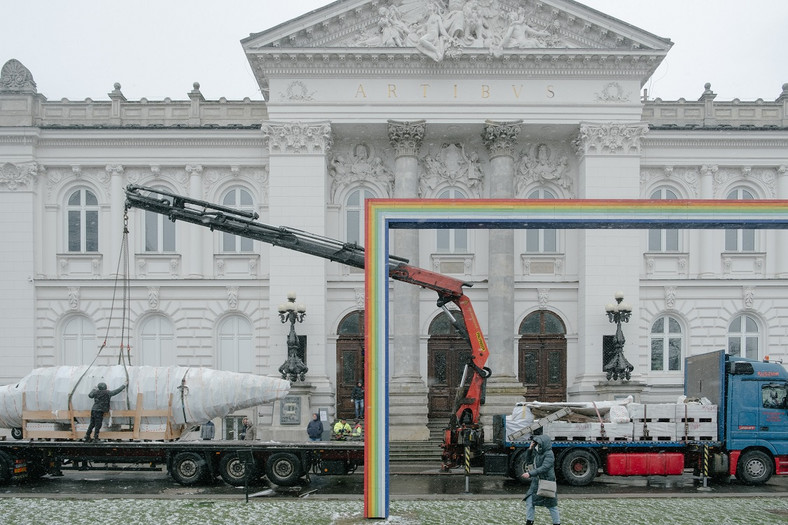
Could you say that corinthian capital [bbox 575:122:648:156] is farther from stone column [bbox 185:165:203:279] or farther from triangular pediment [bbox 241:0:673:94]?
stone column [bbox 185:165:203:279]

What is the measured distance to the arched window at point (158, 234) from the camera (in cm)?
3838

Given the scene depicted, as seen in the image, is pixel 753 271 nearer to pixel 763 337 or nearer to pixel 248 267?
pixel 763 337

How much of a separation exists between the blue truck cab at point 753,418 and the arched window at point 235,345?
20056 mm

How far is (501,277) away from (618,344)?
17.1 feet

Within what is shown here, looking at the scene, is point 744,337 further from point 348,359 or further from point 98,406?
point 98,406

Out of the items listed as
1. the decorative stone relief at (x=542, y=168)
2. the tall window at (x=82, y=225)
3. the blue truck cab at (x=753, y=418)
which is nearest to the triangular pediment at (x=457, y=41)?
the decorative stone relief at (x=542, y=168)

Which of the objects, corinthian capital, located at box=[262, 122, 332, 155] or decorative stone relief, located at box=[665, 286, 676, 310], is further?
decorative stone relief, located at box=[665, 286, 676, 310]

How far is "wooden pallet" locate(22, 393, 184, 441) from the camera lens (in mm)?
24391

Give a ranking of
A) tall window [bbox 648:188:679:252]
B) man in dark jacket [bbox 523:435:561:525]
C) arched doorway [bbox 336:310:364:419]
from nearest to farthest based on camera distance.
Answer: man in dark jacket [bbox 523:435:561:525] < arched doorway [bbox 336:310:364:419] < tall window [bbox 648:188:679:252]

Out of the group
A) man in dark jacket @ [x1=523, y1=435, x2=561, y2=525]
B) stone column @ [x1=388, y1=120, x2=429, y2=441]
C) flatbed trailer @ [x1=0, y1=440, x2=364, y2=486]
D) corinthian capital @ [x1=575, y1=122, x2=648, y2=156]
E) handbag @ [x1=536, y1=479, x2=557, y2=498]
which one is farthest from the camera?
corinthian capital @ [x1=575, y1=122, x2=648, y2=156]

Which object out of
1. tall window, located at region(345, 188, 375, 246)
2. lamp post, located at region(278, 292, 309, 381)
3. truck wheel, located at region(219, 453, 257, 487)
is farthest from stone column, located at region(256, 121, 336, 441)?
truck wheel, located at region(219, 453, 257, 487)

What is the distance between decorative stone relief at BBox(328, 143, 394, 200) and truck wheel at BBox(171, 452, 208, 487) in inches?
659

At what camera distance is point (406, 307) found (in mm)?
35938

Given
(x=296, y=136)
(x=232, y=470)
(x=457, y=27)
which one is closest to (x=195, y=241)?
(x=296, y=136)
